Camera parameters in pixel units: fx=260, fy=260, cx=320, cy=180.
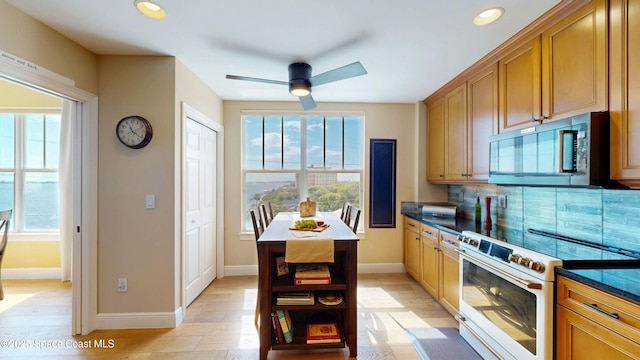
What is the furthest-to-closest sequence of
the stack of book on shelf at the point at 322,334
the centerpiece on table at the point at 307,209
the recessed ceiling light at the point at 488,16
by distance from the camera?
1. the centerpiece on table at the point at 307,209
2. the stack of book on shelf at the point at 322,334
3. the recessed ceiling light at the point at 488,16

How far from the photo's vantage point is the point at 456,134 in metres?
2.98

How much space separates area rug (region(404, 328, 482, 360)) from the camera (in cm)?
207

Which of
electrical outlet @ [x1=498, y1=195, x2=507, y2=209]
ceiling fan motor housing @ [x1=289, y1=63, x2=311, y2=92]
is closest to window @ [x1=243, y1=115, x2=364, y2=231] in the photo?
ceiling fan motor housing @ [x1=289, y1=63, x2=311, y2=92]

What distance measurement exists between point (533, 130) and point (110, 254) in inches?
143

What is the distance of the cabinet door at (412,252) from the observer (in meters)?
3.37

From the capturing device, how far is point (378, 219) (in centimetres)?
387

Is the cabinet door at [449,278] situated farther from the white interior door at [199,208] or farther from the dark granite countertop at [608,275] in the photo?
the white interior door at [199,208]

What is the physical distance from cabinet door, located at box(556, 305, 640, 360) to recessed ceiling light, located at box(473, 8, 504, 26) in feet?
6.07

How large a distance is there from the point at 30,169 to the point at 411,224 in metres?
5.29

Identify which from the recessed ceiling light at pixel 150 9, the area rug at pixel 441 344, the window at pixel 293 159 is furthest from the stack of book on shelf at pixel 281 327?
the recessed ceiling light at pixel 150 9

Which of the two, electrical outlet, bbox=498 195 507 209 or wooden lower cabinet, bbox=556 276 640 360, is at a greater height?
electrical outlet, bbox=498 195 507 209

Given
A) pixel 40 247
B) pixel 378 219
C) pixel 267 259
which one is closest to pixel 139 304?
pixel 267 259

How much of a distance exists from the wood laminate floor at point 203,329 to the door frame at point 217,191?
1.11 ft

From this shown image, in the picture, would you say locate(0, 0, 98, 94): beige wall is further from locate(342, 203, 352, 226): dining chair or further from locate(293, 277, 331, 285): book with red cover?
locate(342, 203, 352, 226): dining chair
